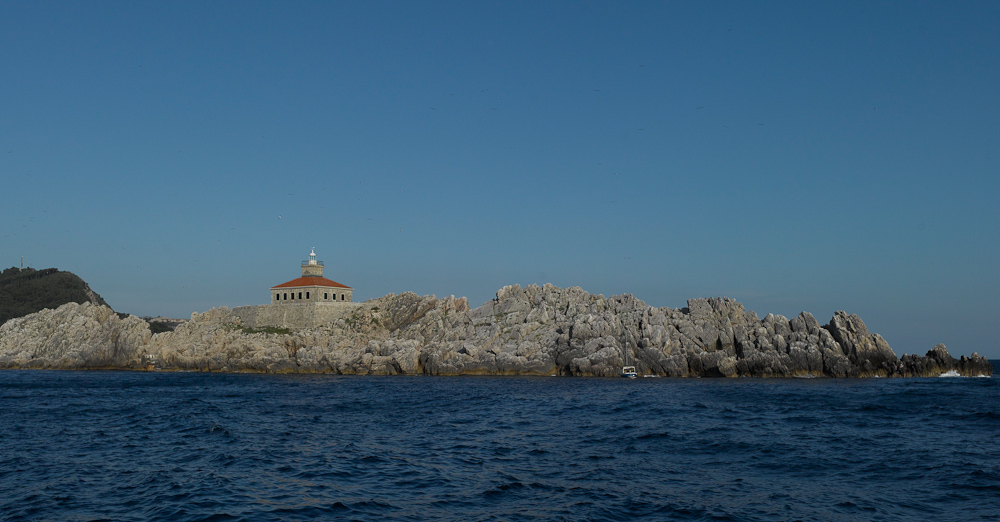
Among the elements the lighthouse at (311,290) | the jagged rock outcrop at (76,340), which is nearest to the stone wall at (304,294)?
the lighthouse at (311,290)

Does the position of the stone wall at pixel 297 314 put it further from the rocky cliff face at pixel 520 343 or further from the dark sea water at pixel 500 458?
the dark sea water at pixel 500 458

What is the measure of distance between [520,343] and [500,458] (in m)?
57.6

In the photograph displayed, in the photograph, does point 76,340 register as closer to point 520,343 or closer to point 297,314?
point 297,314

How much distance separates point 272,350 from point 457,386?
38236 millimetres

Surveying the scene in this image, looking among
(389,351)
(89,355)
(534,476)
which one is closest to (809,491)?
(534,476)

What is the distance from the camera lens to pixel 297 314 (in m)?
105

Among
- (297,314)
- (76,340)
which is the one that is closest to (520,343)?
(297,314)

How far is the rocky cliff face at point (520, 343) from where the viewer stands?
80.6 m

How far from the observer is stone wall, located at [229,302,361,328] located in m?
104

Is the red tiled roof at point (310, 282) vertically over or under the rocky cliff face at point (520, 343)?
over

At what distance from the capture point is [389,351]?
296 ft

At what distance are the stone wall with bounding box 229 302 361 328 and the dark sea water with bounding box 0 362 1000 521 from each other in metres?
50.6

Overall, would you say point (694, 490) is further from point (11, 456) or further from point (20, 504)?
point (11, 456)

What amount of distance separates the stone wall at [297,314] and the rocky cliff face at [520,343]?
2168 mm
